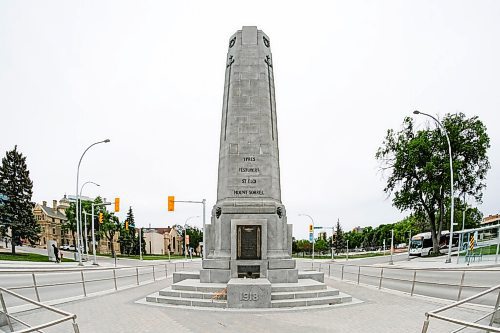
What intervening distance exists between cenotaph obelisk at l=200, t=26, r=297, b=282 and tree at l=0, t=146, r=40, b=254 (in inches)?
1566

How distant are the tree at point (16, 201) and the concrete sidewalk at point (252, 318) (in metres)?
41.2

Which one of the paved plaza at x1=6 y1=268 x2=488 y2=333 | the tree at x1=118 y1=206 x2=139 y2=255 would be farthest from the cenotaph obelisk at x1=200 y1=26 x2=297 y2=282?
the tree at x1=118 y1=206 x2=139 y2=255

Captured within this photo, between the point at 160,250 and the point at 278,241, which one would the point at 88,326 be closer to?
the point at 278,241

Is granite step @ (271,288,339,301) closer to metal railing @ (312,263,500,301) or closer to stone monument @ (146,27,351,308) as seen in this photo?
stone monument @ (146,27,351,308)

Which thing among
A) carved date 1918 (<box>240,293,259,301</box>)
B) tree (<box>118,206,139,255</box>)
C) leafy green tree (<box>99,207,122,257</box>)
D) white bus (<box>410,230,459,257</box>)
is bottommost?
tree (<box>118,206,139,255</box>)

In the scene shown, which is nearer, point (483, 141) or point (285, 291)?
point (285, 291)

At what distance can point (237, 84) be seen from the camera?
16469mm

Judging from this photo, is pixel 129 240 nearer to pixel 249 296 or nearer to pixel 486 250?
pixel 486 250

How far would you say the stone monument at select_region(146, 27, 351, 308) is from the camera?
11367 mm

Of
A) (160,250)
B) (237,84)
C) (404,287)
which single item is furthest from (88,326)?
(160,250)

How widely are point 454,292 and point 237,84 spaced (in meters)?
11.8

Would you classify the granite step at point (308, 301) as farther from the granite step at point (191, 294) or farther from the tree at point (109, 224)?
the tree at point (109, 224)

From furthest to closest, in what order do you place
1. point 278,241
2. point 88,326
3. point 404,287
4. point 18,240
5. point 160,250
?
1. point 160,250
2. point 18,240
3. point 404,287
4. point 278,241
5. point 88,326

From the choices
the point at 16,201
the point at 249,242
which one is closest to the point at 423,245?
the point at 249,242
